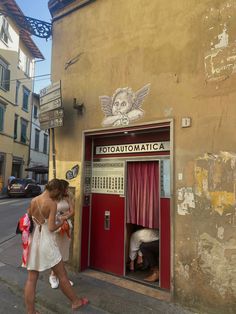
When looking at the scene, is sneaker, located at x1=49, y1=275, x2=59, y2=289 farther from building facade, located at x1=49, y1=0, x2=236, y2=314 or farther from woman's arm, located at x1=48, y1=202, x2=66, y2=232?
woman's arm, located at x1=48, y1=202, x2=66, y2=232

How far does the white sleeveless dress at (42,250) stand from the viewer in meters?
3.94

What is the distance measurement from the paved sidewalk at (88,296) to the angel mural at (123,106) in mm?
2580

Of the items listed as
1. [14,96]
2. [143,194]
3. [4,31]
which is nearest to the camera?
[143,194]

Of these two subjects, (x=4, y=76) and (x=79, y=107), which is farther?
(x=4, y=76)

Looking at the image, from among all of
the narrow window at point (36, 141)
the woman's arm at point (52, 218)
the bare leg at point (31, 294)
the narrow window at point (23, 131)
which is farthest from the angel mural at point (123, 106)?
the narrow window at point (36, 141)

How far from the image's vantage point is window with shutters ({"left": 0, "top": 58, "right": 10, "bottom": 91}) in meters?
24.8

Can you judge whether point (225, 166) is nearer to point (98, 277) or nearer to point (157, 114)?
point (157, 114)

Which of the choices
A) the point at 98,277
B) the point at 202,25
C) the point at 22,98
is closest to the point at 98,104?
the point at 202,25

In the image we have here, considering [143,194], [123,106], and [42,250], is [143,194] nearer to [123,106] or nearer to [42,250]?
[123,106]

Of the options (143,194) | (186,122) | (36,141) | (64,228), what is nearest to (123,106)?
(186,122)

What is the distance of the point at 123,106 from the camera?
16.8 feet

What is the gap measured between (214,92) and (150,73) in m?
1.12

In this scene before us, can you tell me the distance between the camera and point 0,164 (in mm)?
24891

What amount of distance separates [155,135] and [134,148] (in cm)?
45
